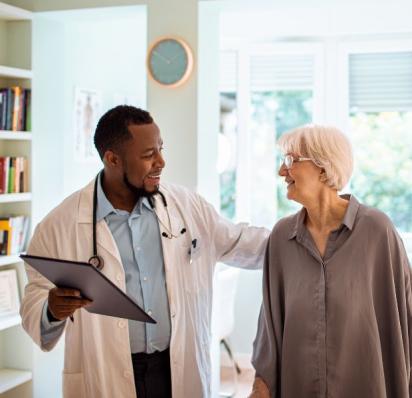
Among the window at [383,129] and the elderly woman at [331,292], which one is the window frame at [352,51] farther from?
the elderly woman at [331,292]

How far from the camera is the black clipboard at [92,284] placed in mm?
1963

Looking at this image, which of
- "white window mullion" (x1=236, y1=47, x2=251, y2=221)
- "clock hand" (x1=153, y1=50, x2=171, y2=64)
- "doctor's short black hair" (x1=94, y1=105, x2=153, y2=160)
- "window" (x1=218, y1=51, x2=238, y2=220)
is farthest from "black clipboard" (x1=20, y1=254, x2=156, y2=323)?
"white window mullion" (x1=236, y1=47, x2=251, y2=221)

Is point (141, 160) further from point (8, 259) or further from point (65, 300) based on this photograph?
point (8, 259)

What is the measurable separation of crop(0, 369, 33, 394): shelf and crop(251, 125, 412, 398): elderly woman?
2145 millimetres

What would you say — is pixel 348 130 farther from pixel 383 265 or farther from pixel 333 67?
pixel 383 265

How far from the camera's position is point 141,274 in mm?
2379

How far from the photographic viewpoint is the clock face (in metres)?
3.80

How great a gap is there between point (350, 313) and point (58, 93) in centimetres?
278

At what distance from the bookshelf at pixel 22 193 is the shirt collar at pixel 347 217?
7.35ft

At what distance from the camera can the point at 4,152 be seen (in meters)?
4.24

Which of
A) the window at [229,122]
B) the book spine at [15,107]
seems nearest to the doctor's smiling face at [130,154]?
the book spine at [15,107]

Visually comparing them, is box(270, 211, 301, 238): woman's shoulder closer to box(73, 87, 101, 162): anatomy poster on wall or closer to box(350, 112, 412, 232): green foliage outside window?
box(73, 87, 101, 162): anatomy poster on wall

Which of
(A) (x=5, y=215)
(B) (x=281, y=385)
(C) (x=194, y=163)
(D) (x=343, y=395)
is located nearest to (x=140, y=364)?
(B) (x=281, y=385)

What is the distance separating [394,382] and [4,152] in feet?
9.46
